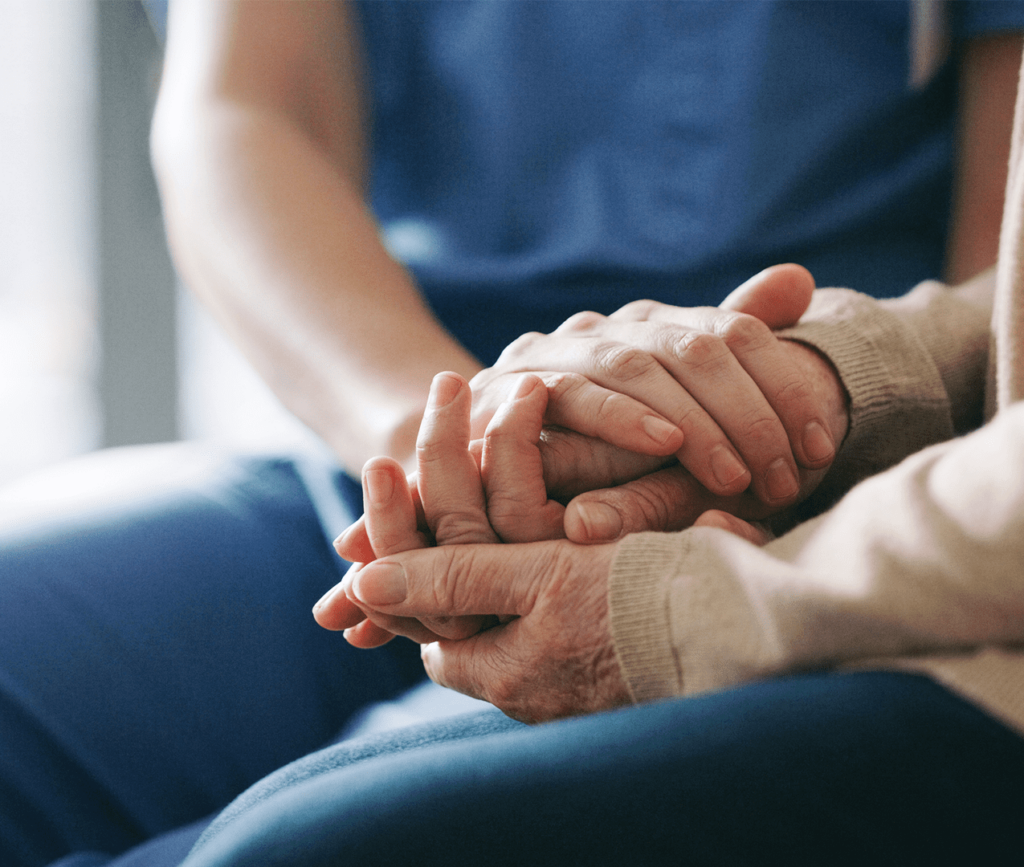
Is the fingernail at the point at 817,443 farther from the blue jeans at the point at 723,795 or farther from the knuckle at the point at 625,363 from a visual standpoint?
the blue jeans at the point at 723,795

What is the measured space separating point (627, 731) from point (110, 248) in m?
2.15

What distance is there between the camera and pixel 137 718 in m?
0.66

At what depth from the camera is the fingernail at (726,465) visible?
1.64 feet

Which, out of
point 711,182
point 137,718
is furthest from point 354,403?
point 711,182

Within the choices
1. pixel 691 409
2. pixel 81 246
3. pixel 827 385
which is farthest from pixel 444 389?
pixel 81 246

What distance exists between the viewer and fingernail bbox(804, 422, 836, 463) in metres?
0.52

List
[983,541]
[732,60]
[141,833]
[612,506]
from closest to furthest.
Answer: [983,541] < [612,506] < [141,833] < [732,60]

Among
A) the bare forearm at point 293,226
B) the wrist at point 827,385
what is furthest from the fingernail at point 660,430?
the bare forearm at point 293,226

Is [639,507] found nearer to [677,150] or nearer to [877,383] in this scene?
[877,383]

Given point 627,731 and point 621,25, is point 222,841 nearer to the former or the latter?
point 627,731

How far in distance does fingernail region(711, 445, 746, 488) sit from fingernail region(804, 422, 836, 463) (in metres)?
0.05

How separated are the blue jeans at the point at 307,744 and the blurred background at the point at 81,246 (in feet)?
3.86

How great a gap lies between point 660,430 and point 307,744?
0.45 m

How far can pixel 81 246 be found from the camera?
2.07m
